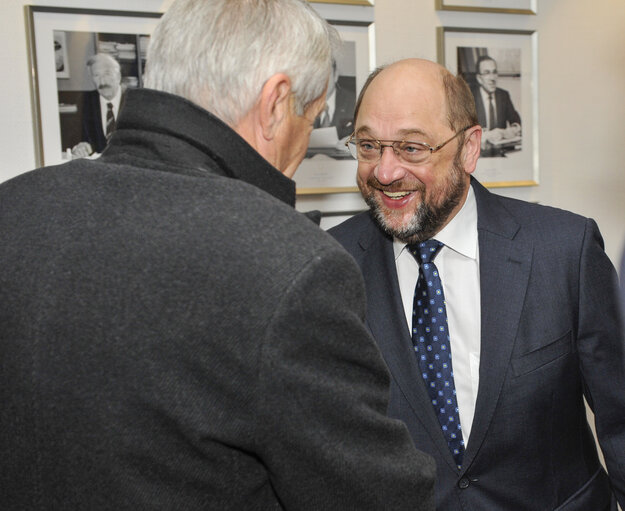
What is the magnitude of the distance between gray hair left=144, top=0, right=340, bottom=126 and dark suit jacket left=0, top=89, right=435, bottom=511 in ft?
0.47

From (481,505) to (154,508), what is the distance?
960mm

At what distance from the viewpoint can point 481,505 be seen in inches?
59.6

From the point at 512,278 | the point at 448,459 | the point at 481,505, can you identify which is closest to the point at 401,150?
the point at 512,278

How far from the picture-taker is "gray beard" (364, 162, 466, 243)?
1661 mm

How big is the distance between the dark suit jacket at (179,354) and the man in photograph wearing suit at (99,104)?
48.7 inches

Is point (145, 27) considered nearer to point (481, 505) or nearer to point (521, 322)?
point (521, 322)

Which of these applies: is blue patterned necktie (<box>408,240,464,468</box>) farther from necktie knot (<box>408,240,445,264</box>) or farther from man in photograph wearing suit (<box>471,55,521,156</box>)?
man in photograph wearing suit (<box>471,55,521,156</box>)

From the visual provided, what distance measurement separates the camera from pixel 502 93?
8.45 feet

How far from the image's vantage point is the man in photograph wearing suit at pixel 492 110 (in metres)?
2.52

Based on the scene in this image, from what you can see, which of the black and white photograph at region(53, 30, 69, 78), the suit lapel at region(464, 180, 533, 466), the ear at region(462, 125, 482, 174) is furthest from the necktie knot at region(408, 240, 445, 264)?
the black and white photograph at region(53, 30, 69, 78)

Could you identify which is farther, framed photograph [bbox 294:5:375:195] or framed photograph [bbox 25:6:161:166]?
framed photograph [bbox 294:5:375:195]

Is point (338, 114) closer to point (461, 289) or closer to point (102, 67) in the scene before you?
point (102, 67)

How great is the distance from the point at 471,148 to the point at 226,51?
1.01m

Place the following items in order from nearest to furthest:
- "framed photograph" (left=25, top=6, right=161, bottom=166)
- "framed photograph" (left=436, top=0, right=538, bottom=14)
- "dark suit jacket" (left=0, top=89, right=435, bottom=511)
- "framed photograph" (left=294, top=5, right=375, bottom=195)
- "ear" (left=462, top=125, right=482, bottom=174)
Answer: "dark suit jacket" (left=0, top=89, right=435, bottom=511) → "ear" (left=462, top=125, right=482, bottom=174) → "framed photograph" (left=25, top=6, right=161, bottom=166) → "framed photograph" (left=294, top=5, right=375, bottom=195) → "framed photograph" (left=436, top=0, right=538, bottom=14)
